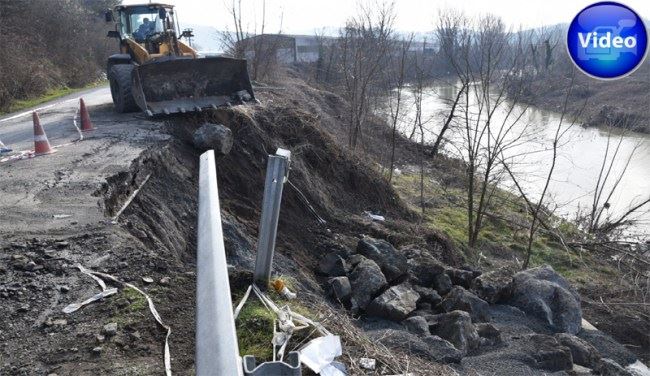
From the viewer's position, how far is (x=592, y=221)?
16.1 m

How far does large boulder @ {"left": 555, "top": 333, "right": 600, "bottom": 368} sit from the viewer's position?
22.2ft

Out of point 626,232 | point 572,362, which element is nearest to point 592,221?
point 626,232

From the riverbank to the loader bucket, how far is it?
1853 centimetres

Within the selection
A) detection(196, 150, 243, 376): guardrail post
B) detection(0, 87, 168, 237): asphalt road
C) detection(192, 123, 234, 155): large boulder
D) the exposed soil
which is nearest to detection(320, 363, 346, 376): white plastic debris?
the exposed soil

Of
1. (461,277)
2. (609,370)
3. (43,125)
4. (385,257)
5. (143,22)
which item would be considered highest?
(143,22)

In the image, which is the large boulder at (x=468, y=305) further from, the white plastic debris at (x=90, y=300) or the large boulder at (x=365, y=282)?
the white plastic debris at (x=90, y=300)

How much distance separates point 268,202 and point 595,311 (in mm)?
8669

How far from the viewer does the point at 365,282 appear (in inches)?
278

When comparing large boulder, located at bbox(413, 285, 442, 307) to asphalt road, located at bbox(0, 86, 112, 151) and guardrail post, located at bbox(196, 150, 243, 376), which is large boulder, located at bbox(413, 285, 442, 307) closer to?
guardrail post, located at bbox(196, 150, 243, 376)

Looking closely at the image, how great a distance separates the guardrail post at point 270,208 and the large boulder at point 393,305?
10.4ft

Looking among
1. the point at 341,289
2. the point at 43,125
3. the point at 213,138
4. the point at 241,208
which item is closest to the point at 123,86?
the point at 43,125

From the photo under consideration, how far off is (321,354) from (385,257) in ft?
17.4

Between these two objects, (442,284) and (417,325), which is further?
(442,284)

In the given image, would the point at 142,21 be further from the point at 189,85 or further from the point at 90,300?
the point at 90,300
